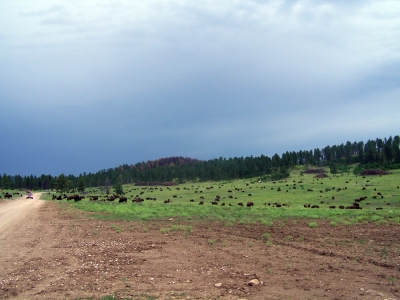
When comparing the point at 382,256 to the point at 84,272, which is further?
the point at 382,256

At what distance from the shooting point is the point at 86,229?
19812mm

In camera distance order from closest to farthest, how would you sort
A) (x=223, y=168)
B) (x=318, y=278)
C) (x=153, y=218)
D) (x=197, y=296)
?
1. (x=197, y=296)
2. (x=318, y=278)
3. (x=153, y=218)
4. (x=223, y=168)

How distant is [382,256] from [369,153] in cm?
13826

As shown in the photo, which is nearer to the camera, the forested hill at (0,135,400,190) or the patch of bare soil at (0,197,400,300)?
the patch of bare soil at (0,197,400,300)

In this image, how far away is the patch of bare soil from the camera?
9633 mm

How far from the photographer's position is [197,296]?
9219 millimetres

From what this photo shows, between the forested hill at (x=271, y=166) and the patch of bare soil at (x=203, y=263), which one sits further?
the forested hill at (x=271, y=166)

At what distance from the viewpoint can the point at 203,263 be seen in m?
12.5

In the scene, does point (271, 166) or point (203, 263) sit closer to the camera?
point (203, 263)

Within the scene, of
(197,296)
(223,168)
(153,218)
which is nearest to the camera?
(197,296)

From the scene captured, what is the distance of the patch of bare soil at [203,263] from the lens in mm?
9633

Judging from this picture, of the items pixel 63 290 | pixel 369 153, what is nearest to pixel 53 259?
pixel 63 290

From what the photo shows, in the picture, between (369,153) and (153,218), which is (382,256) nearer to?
(153,218)

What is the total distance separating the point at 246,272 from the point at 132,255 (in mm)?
4766
